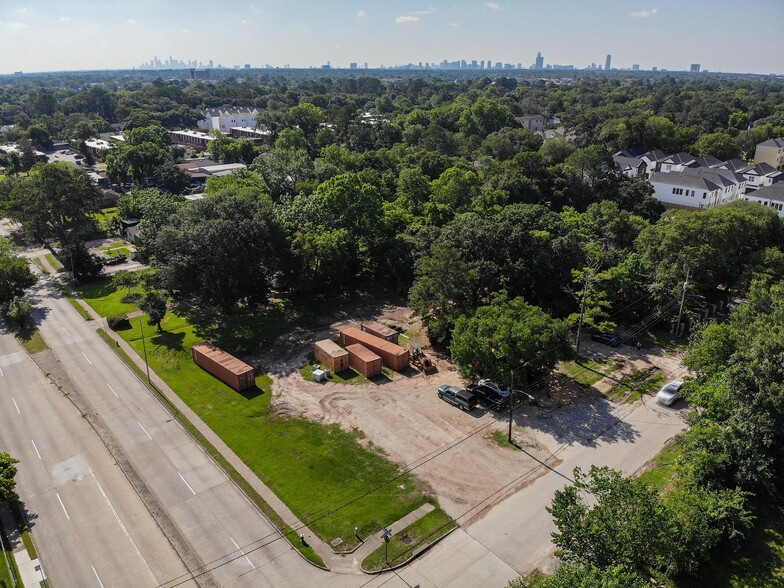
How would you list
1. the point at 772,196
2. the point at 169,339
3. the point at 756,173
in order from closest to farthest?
the point at 169,339 < the point at 772,196 < the point at 756,173

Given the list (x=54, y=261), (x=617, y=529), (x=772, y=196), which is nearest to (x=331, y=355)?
(x=617, y=529)

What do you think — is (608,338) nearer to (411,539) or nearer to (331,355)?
(331,355)

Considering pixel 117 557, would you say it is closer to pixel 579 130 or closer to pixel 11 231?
pixel 11 231

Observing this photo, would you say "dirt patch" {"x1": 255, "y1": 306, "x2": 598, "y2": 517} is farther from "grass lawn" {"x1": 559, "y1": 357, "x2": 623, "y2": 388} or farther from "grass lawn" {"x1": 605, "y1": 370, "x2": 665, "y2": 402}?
"grass lawn" {"x1": 605, "y1": 370, "x2": 665, "y2": 402}

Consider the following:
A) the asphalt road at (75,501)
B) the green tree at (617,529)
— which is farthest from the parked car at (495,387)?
the asphalt road at (75,501)

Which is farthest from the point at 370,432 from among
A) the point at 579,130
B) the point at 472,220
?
the point at 579,130

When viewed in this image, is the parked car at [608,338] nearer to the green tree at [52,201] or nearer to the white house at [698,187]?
the white house at [698,187]

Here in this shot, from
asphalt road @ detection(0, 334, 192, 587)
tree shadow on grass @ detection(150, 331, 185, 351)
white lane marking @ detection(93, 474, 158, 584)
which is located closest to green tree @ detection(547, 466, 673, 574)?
asphalt road @ detection(0, 334, 192, 587)
